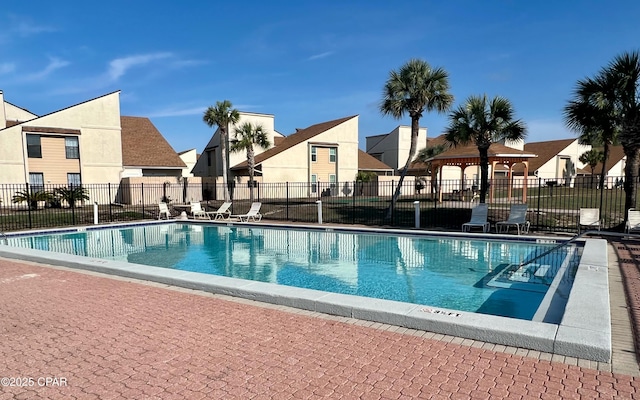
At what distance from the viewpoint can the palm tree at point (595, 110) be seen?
12992 mm

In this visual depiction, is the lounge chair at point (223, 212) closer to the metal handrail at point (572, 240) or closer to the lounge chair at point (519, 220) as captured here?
the lounge chair at point (519, 220)

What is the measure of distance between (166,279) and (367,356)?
14.8ft

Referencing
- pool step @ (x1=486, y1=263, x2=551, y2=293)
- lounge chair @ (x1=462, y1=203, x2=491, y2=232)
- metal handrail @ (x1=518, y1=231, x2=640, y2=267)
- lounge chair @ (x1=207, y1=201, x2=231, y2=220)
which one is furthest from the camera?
lounge chair @ (x1=207, y1=201, x2=231, y2=220)

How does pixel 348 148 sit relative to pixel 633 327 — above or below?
above

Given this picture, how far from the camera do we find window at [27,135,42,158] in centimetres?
2728

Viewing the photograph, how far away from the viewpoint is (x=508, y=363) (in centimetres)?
383

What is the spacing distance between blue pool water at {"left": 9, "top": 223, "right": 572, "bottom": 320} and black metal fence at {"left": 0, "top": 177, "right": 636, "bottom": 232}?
2.65 metres

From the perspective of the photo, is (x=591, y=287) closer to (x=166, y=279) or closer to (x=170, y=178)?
(x=166, y=279)

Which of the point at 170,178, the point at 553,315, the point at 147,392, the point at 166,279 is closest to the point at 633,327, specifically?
the point at 553,315

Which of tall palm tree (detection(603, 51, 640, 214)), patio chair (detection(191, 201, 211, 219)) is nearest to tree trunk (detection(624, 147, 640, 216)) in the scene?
tall palm tree (detection(603, 51, 640, 214))

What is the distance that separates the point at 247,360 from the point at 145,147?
112ft

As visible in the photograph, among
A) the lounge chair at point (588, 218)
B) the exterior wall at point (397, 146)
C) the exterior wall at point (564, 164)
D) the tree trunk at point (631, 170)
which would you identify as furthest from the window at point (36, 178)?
the exterior wall at point (564, 164)

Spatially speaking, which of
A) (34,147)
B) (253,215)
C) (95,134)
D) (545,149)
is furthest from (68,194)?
(545,149)

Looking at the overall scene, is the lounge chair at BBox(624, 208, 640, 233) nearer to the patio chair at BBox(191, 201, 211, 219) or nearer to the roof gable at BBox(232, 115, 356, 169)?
the patio chair at BBox(191, 201, 211, 219)
